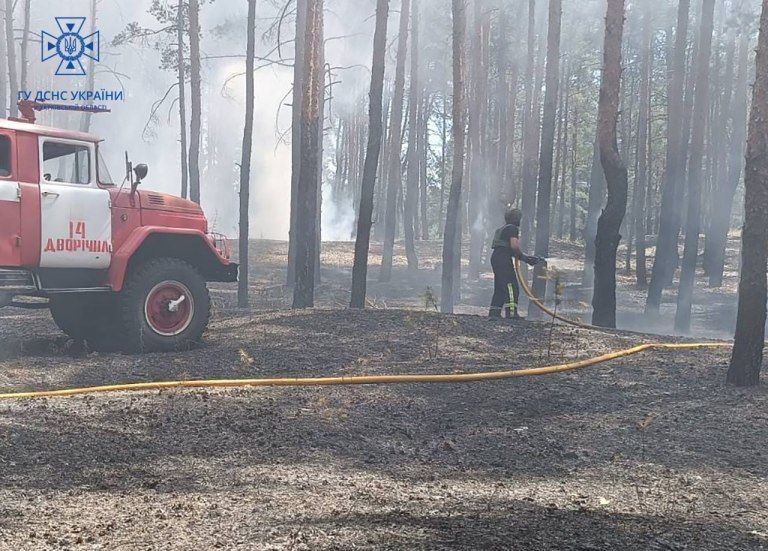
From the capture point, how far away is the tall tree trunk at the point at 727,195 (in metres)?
31.8

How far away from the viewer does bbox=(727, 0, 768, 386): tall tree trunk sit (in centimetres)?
884

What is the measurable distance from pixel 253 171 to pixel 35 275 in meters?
70.8

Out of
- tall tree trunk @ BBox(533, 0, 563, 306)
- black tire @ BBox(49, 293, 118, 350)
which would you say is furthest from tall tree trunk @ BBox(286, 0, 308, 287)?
black tire @ BBox(49, 293, 118, 350)

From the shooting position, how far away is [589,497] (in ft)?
18.0

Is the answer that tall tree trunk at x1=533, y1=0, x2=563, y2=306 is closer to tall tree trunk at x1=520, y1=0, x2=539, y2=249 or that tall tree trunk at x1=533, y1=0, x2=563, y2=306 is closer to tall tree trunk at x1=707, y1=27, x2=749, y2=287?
tall tree trunk at x1=520, y1=0, x2=539, y2=249

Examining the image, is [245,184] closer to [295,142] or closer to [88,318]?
[295,142]

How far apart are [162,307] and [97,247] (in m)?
1.11

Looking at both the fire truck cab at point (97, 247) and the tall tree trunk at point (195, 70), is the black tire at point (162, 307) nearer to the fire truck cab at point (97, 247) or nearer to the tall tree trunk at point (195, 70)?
the fire truck cab at point (97, 247)

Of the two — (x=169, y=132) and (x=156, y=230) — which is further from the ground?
(x=169, y=132)

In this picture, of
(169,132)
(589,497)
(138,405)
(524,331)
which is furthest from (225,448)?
(169,132)

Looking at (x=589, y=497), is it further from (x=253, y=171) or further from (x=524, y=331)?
(x=253, y=171)

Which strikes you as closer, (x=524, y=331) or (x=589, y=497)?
(x=589, y=497)

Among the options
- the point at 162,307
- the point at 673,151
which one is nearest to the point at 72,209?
the point at 162,307

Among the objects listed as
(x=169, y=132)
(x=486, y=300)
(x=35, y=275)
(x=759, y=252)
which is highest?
(x=169, y=132)
